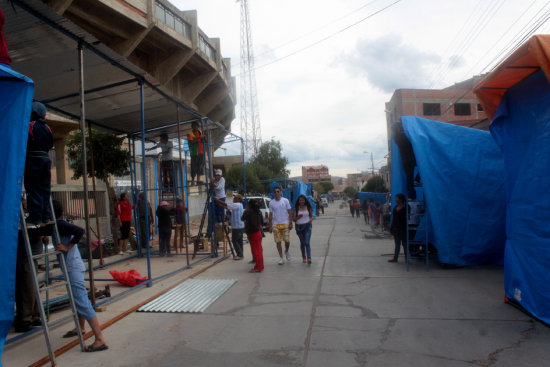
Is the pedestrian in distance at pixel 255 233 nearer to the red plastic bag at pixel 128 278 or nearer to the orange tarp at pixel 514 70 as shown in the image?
the red plastic bag at pixel 128 278

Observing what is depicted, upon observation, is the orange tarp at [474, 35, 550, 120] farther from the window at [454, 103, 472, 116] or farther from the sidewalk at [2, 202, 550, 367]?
the window at [454, 103, 472, 116]

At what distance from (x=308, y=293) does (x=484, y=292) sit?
2.84m

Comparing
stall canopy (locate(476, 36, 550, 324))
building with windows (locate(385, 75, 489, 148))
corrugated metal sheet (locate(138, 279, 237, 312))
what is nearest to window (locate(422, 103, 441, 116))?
building with windows (locate(385, 75, 489, 148))

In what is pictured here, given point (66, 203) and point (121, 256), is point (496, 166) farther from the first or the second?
point (66, 203)

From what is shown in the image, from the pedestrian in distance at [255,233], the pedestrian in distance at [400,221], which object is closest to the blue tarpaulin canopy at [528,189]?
the pedestrian in distance at [400,221]

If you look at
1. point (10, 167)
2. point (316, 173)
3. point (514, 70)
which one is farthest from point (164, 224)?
point (316, 173)

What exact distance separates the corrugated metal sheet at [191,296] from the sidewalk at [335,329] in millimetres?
178

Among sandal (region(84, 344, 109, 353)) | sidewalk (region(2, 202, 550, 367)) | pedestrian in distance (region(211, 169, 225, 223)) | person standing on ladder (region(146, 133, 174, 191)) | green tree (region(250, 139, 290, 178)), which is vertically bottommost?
sidewalk (region(2, 202, 550, 367))

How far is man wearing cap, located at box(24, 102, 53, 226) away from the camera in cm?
392

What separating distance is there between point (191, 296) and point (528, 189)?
523 cm

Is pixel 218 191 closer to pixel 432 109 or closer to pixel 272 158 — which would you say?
pixel 272 158

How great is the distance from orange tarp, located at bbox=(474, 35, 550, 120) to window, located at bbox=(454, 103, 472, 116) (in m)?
46.8

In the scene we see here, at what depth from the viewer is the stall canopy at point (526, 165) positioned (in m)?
4.70

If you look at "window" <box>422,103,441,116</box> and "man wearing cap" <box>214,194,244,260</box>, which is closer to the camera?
"man wearing cap" <box>214,194,244,260</box>
